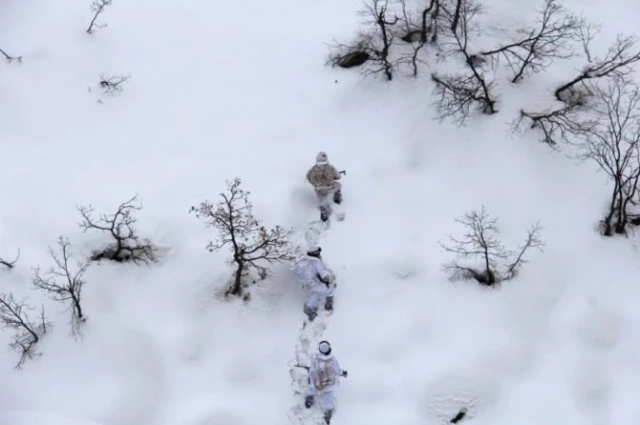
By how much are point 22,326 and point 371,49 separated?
9903 millimetres

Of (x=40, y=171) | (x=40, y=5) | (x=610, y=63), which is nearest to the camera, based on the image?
(x=40, y=171)

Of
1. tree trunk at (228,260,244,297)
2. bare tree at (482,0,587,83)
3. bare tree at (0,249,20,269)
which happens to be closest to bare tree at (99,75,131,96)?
bare tree at (0,249,20,269)

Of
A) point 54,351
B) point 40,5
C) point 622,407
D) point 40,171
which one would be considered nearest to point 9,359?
point 54,351

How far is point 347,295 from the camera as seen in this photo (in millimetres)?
14070

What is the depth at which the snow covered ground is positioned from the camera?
42.5 ft

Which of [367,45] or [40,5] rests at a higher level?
[40,5]

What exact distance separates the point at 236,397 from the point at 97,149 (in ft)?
21.7

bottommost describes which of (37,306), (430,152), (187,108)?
(37,306)

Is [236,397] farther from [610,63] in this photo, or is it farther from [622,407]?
[610,63]

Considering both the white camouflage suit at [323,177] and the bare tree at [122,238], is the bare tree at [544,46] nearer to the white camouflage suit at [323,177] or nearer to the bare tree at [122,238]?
the white camouflage suit at [323,177]

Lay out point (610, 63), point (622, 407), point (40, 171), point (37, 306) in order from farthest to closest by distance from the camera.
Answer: point (610, 63) → point (40, 171) → point (37, 306) → point (622, 407)

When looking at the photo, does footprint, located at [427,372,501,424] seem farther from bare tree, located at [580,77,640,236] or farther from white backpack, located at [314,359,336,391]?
bare tree, located at [580,77,640,236]

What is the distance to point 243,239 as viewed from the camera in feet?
47.7

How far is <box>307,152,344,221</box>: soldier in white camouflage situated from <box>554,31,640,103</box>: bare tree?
19.2ft
